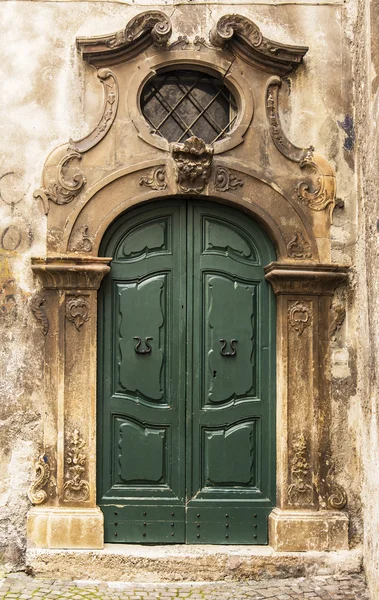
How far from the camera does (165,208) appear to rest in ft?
21.7

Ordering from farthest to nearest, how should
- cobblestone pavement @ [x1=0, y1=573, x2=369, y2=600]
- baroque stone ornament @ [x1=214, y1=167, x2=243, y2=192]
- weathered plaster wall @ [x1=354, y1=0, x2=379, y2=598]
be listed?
baroque stone ornament @ [x1=214, y1=167, x2=243, y2=192] < weathered plaster wall @ [x1=354, y1=0, x2=379, y2=598] < cobblestone pavement @ [x1=0, y1=573, x2=369, y2=600]

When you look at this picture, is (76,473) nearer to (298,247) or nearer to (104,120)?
(298,247)

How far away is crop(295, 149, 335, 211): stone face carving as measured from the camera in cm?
661

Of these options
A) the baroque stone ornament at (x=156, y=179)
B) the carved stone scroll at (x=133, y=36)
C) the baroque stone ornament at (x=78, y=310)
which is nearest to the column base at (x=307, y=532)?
the baroque stone ornament at (x=78, y=310)

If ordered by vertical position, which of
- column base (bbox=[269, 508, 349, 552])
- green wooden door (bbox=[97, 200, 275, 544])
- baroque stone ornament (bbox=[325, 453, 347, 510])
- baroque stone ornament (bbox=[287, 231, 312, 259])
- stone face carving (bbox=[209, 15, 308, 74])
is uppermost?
stone face carving (bbox=[209, 15, 308, 74])

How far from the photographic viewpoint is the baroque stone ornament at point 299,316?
6.54 m

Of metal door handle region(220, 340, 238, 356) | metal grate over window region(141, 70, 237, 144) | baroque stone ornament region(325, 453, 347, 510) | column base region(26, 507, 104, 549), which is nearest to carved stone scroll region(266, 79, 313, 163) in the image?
metal grate over window region(141, 70, 237, 144)

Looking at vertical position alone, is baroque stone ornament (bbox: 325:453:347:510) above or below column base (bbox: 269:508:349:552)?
above

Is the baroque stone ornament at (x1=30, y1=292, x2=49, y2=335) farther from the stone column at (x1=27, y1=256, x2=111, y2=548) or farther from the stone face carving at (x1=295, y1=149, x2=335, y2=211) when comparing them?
the stone face carving at (x1=295, y1=149, x2=335, y2=211)

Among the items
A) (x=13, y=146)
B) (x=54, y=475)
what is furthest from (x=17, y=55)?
(x=54, y=475)

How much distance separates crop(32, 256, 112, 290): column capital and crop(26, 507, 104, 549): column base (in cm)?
167

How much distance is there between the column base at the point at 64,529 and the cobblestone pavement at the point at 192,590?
264 millimetres

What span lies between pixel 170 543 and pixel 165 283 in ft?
6.49

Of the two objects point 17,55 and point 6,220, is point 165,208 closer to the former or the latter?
point 6,220
